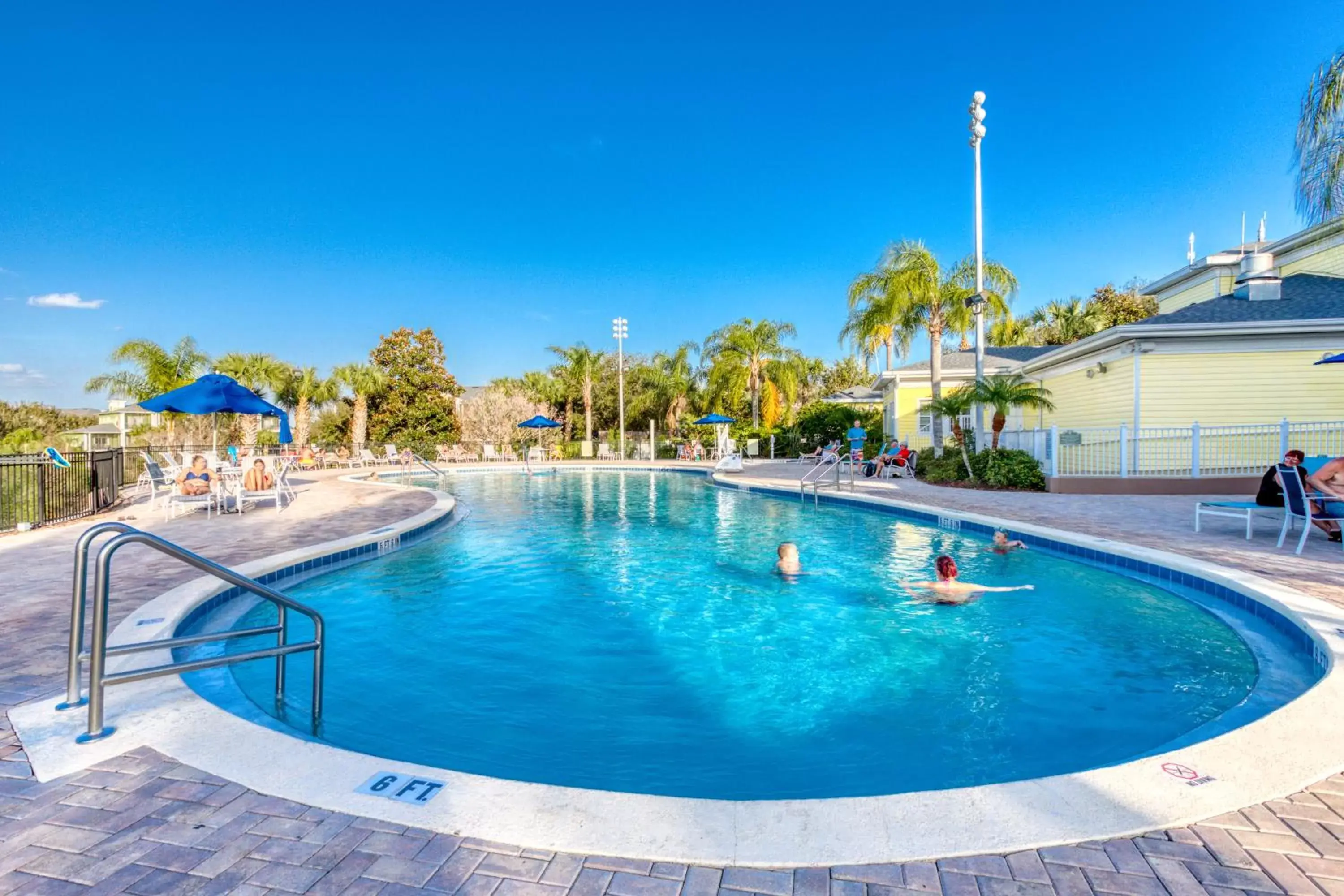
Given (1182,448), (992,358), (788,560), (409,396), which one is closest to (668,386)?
(409,396)

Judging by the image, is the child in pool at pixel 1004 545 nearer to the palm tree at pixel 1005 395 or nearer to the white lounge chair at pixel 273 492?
the palm tree at pixel 1005 395

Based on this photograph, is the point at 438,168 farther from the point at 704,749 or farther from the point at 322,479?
the point at 704,749

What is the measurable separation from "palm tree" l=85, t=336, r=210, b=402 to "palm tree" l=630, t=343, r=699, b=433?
790 inches

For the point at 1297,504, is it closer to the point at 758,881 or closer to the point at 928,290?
the point at 758,881

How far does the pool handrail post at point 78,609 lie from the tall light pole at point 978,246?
15.7 meters

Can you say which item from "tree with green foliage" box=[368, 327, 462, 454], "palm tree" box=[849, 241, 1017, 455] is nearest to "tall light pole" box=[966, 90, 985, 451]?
"palm tree" box=[849, 241, 1017, 455]

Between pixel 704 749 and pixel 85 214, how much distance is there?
1144 inches

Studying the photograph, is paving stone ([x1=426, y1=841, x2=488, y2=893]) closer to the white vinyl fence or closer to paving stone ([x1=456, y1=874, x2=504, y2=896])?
paving stone ([x1=456, y1=874, x2=504, y2=896])

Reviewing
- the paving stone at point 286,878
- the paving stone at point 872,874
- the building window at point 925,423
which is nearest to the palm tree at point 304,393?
the building window at point 925,423

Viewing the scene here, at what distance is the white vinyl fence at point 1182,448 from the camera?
12367 millimetres

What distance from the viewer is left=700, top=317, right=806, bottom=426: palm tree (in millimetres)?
30000

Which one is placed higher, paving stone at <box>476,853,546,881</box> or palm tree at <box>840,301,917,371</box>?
palm tree at <box>840,301,917,371</box>

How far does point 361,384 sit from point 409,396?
2.30 meters

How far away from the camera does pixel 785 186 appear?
28906 millimetres
